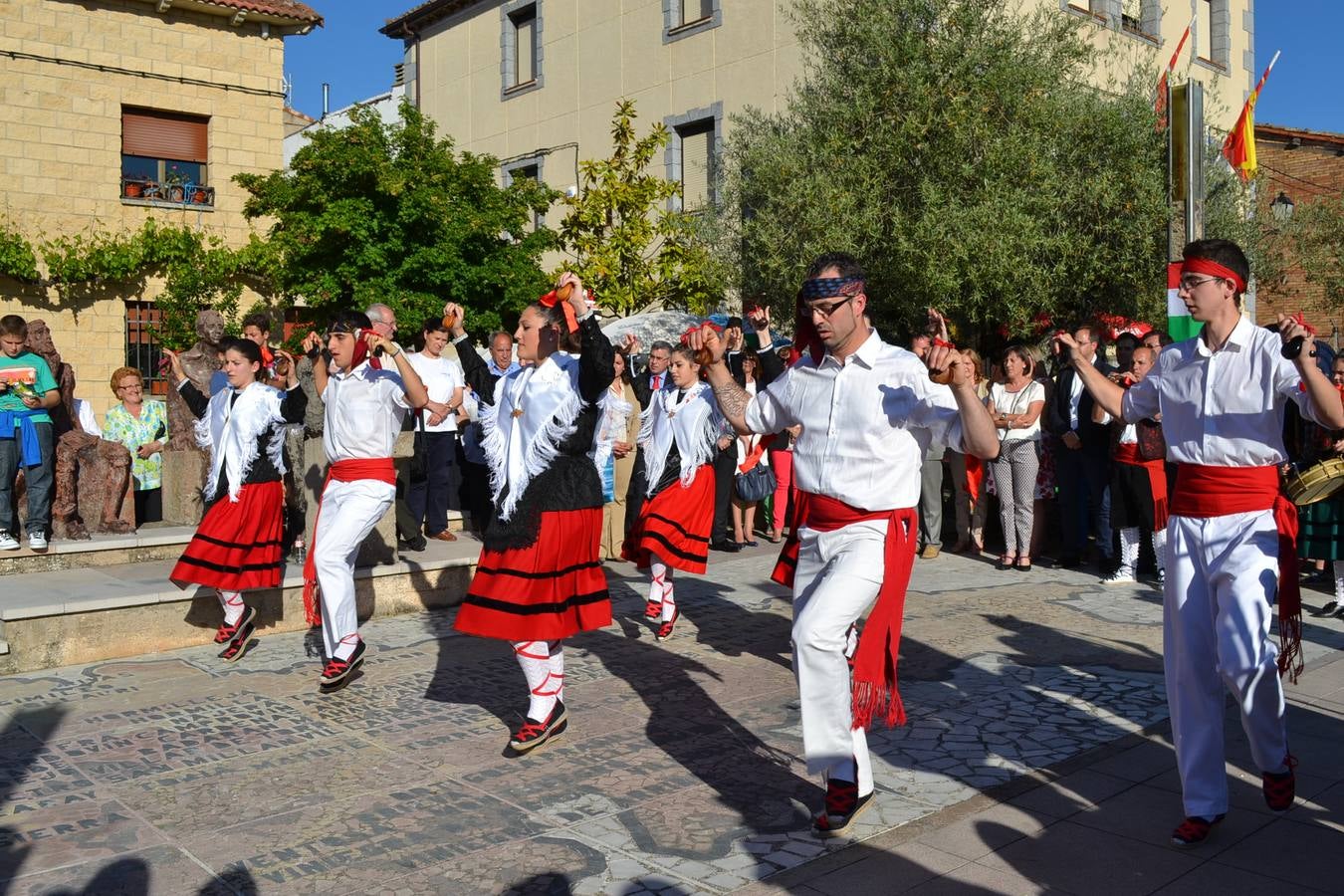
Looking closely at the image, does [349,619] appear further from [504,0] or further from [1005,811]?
[504,0]

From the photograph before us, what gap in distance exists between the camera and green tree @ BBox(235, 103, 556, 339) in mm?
20000

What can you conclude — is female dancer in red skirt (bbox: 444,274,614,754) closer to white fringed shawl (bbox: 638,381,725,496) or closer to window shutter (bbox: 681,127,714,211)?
white fringed shawl (bbox: 638,381,725,496)

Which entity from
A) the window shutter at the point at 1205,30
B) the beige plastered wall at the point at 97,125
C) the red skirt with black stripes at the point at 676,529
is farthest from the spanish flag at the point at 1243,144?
the beige plastered wall at the point at 97,125

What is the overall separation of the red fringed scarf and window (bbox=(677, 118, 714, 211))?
56.8ft

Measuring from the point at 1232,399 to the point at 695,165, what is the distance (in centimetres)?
1838

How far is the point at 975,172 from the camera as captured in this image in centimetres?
1491

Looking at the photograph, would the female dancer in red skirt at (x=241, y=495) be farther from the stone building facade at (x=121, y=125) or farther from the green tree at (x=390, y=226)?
the stone building facade at (x=121, y=125)

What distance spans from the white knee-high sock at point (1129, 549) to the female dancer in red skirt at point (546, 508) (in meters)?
5.91

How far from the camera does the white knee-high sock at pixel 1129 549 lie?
10180 millimetres

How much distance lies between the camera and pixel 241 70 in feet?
70.2

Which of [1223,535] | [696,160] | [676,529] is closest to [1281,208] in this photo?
[696,160]

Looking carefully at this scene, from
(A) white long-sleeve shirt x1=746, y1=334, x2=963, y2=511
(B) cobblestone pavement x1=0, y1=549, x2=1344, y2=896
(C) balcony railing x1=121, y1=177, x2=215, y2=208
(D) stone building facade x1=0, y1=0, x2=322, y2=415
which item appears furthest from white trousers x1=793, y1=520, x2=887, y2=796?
(C) balcony railing x1=121, y1=177, x2=215, y2=208

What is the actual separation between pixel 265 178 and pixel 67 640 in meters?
15.5

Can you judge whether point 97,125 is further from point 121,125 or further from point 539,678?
point 539,678
